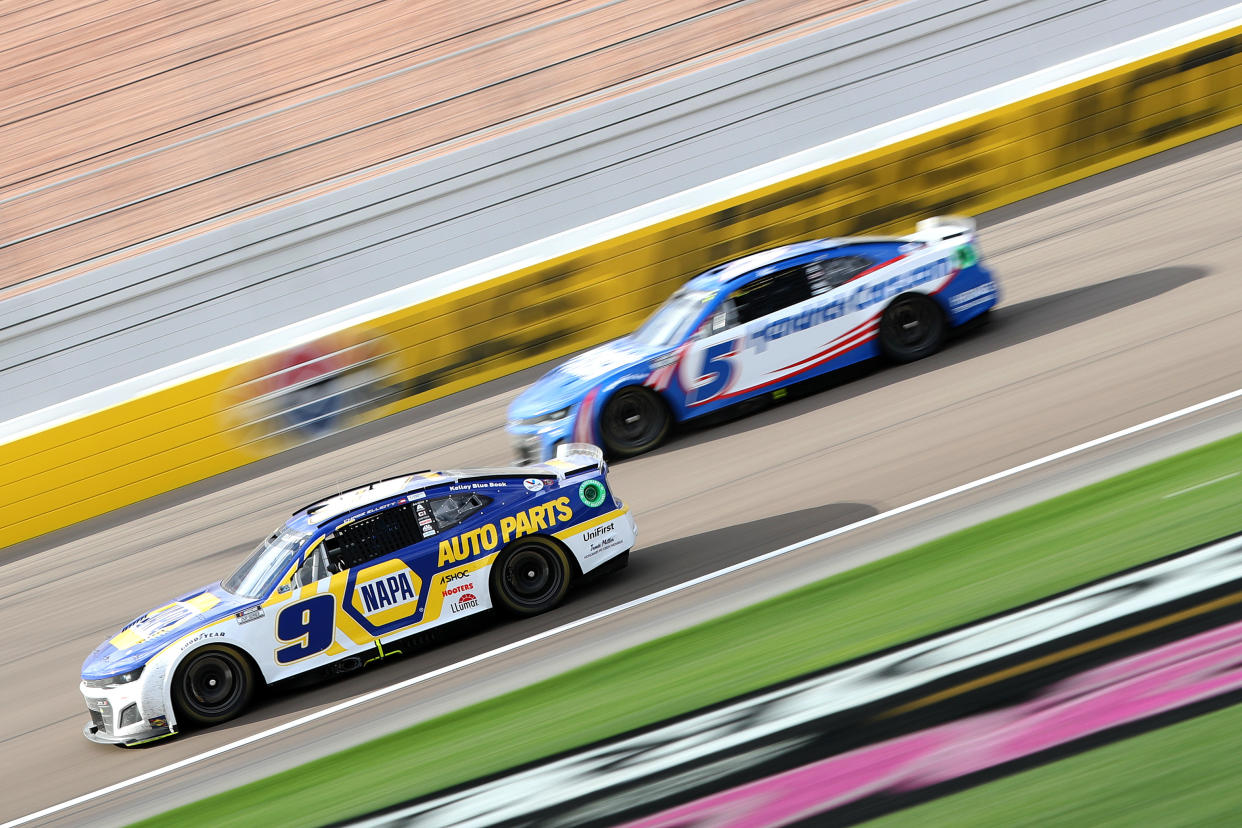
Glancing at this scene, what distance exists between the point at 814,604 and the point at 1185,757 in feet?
9.15

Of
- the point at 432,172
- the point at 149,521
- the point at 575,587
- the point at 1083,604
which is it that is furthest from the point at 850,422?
the point at 432,172

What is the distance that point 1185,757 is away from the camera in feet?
17.4

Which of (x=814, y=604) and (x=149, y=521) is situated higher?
(x=149, y=521)

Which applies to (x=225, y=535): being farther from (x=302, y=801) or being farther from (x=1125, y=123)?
(x=1125, y=123)

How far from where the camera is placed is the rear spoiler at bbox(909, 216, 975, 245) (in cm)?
1216

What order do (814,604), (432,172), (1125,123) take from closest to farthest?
(814,604) < (1125,123) < (432,172)

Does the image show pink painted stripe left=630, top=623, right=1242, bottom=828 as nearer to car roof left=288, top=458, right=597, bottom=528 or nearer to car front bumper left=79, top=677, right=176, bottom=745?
car roof left=288, top=458, right=597, bottom=528

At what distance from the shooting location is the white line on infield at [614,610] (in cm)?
779

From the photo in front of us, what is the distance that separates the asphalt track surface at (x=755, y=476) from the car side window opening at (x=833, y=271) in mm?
1001

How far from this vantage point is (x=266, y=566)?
8.61m

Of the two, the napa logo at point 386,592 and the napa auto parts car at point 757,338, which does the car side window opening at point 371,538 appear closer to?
the napa logo at point 386,592

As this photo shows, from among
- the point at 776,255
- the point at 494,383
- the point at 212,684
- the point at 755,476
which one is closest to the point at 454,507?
the point at 212,684

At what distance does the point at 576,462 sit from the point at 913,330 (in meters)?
4.45

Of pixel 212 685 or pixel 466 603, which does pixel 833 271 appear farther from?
pixel 212 685
